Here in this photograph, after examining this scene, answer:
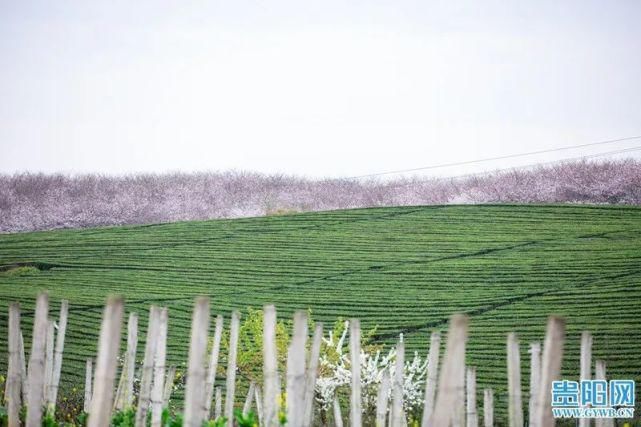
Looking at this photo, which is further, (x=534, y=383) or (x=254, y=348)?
(x=254, y=348)

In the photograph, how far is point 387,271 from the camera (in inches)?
634

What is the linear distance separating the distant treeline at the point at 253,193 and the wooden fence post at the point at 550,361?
18.9m

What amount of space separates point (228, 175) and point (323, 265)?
31.9 ft

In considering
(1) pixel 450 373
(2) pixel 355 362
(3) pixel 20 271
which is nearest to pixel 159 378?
(2) pixel 355 362

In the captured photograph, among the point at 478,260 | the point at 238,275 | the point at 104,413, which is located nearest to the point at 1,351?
the point at 238,275

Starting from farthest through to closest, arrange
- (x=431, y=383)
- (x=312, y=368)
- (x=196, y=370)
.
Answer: (x=312, y=368) < (x=431, y=383) < (x=196, y=370)

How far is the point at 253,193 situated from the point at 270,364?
21271 millimetres

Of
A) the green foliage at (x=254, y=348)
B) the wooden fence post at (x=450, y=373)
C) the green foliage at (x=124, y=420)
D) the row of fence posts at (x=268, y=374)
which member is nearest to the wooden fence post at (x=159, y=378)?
the row of fence posts at (x=268, y=374)

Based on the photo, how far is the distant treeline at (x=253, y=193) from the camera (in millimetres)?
21984

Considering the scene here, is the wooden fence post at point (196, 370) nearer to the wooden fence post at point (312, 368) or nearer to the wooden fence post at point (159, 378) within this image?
the wooden fence post at point (159, 378)

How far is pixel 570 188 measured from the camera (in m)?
21.9

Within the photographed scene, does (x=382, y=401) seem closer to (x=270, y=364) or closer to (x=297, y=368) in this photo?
(x=270, y=364)

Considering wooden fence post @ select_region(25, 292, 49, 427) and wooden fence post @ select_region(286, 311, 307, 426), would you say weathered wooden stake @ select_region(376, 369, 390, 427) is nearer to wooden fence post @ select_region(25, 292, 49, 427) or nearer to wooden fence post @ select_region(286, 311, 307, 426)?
wooden fence post @ select_region(286, 311, 307, 426)

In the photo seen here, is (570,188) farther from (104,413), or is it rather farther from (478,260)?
(104,413)
